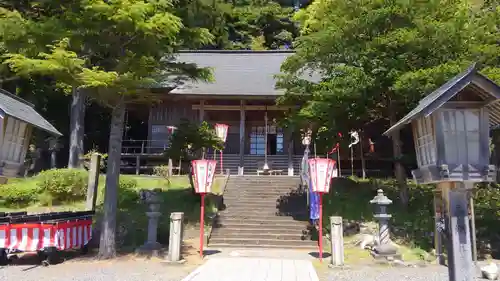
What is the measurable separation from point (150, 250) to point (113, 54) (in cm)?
537

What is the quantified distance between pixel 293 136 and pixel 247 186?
3477 millimetres

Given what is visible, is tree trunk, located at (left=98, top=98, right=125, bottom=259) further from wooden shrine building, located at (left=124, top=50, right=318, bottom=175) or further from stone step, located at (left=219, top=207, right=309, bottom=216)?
wooden shrine building, located at (left=124, top=50, right=318, bottom=175)

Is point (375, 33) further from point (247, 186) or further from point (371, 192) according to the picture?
point (247, 186)

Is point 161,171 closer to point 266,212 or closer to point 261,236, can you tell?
point 266,212

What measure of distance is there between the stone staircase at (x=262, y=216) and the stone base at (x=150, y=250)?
2057mm

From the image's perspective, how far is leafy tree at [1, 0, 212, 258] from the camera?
869cm

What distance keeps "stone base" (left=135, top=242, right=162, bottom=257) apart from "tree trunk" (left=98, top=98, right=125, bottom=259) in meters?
0.77

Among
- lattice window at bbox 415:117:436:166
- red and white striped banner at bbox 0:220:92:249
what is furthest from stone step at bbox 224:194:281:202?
lattice window at bbox 415:117:436:166

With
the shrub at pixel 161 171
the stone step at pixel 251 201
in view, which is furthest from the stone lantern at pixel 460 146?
the shrub at pixel 161 171

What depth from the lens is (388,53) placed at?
12211 millimetres

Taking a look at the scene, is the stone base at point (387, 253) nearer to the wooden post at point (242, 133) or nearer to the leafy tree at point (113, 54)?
the leafy tree at point (113, 54)

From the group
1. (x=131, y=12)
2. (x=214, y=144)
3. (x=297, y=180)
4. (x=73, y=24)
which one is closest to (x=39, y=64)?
(x=73, y=24)

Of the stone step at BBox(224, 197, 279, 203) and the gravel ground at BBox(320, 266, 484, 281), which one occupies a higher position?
the stone step at BBox(224, 197, 279, 203)

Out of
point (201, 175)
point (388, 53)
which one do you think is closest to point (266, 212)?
point (201, 175)
